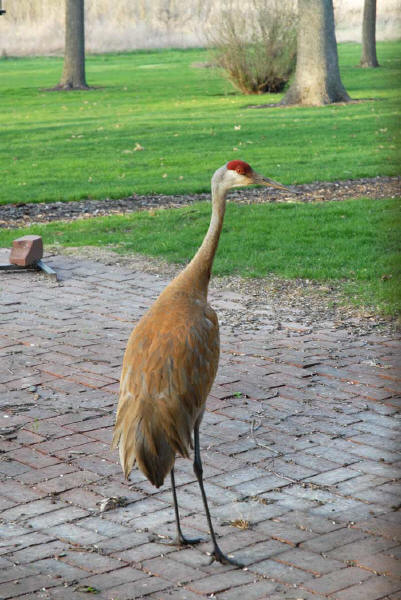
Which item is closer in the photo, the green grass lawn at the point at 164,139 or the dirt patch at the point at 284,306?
the dirt patch at the point at 284,306

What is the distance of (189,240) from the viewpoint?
1105 centimetres

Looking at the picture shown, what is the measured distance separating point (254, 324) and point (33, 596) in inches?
176

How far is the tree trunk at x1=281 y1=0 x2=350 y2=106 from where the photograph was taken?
25.2 meters

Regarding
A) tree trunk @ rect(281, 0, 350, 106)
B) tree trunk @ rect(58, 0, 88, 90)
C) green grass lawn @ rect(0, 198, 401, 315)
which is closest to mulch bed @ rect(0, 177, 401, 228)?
green grass lawn @ rect(0, 198, 401, 315)

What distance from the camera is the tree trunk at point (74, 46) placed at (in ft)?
111

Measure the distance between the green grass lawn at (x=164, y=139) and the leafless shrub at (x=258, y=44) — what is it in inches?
38.9

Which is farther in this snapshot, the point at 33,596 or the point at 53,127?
the point at 53,127

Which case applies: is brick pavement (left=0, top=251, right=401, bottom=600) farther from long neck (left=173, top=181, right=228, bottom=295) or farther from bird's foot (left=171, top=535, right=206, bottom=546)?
long neck (left=173, top=181, right=228, bottom=295)

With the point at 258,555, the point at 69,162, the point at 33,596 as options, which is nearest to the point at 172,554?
the point at 258,555

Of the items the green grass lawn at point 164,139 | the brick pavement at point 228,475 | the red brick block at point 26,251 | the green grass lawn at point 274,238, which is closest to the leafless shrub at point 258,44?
the green grass lawn at point 164,139

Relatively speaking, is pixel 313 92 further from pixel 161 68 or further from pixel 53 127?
pixel 161 68

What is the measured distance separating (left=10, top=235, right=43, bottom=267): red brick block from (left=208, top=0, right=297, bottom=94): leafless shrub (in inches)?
848

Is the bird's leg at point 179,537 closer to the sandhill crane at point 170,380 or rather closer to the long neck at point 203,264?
the sandhill crane at point 170,380

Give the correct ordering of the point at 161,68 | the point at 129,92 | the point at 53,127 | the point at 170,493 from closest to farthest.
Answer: the point at 170,493 → the point at 53,127 → the point at 129,92 → the point at 161,68
